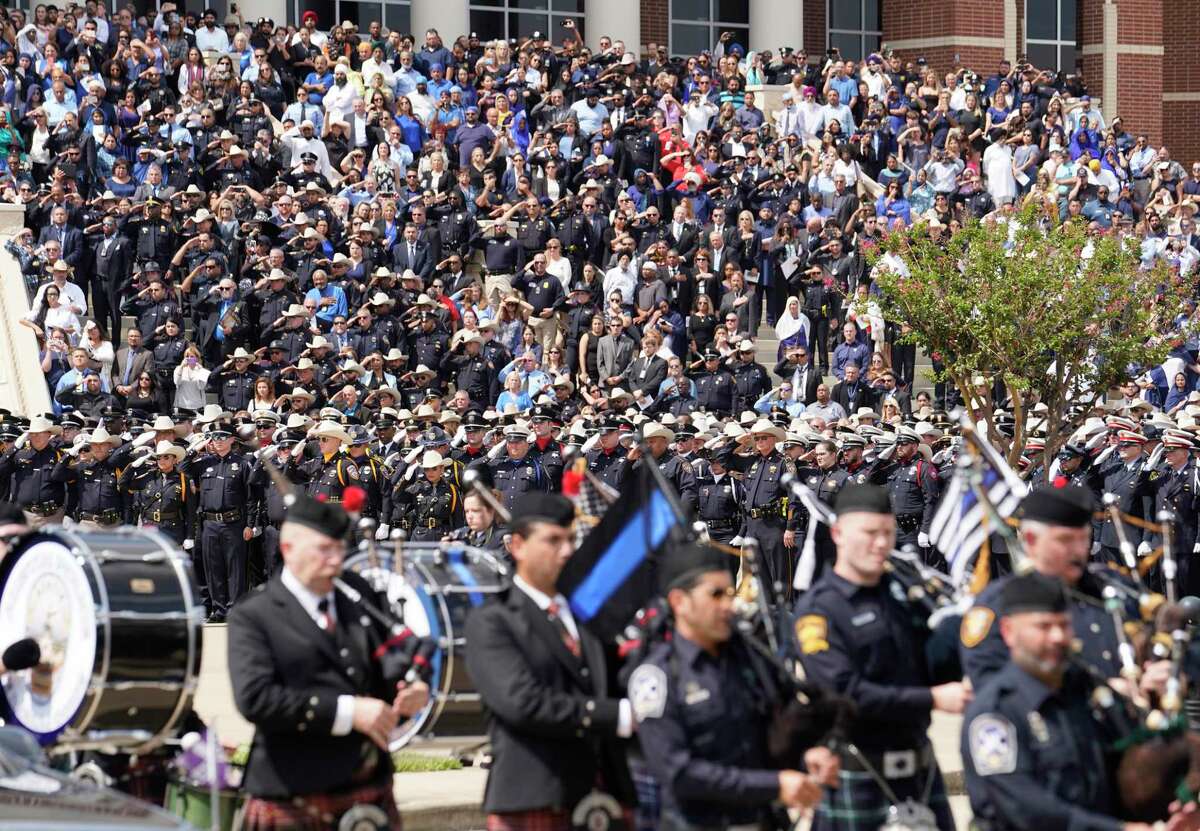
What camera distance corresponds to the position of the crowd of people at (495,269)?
2198 cm

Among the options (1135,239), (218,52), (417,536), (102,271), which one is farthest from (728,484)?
(218,52)

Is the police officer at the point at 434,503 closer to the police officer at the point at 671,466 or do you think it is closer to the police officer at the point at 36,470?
the police officer at the point at 671,466

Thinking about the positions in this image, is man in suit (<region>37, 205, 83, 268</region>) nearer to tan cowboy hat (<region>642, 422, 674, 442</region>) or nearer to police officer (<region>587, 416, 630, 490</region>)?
police officer (<region>587, 416, 630, 490</region>)

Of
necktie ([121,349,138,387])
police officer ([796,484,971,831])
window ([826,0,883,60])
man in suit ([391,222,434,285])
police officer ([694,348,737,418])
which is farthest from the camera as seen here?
window ([826,0,883,60])

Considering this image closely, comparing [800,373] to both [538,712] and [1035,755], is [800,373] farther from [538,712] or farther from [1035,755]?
[1035,755]

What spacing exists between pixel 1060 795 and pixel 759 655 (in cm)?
117

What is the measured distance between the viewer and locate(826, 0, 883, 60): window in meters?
43.2

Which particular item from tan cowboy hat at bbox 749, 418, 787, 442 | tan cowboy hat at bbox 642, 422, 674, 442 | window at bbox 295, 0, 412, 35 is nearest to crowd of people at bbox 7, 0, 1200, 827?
tan cowboy hat at bbox 749, 418, 787, 442

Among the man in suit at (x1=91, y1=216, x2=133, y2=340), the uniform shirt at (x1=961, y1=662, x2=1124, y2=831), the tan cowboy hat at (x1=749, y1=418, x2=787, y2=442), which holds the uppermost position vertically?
the man in suit at (x1=91, y1=216, x2=133, y2=340)

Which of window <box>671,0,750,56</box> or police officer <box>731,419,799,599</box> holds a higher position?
window <box>671,0,750,56</box>

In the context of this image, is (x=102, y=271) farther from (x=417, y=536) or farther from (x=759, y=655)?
(x=759, y=655)

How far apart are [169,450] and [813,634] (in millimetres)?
14753

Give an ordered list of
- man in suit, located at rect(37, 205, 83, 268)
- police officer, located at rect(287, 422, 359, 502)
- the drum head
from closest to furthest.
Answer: the drum head, police officer, located at rect(287, 422, 359, 502), man in suit, located at rect(37, 205, 83, 268)

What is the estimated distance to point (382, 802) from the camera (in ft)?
25.7
